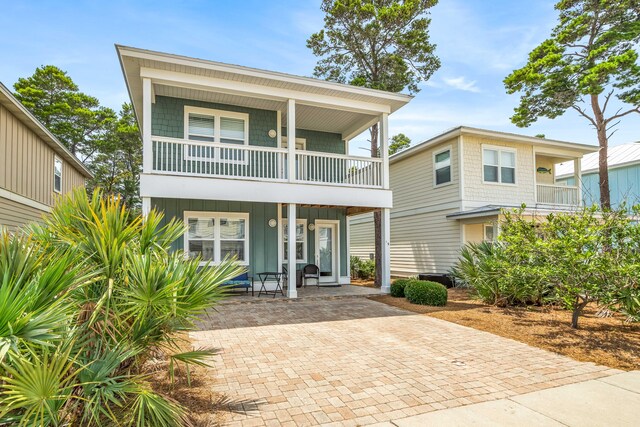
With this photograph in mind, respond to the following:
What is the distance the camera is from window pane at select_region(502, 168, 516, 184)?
1490 centimetres

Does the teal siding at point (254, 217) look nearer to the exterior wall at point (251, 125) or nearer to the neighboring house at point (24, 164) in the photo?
the exterior wall at point (251, 125)

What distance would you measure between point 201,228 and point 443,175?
9.83 m

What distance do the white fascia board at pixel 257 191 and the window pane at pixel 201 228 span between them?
187 cm

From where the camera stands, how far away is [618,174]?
19531mm

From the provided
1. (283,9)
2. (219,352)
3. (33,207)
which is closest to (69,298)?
(219,352)

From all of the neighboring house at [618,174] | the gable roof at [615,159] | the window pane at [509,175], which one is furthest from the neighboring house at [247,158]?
the gable roof at [615,159]

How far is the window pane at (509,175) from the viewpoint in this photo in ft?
48.9

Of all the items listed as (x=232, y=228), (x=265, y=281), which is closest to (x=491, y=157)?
(x=265, y=281)

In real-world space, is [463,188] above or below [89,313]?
above

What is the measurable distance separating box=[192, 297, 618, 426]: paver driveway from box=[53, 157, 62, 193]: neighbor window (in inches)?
419

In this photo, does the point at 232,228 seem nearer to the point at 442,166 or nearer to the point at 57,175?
the point at 57,175

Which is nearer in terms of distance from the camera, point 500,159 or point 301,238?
point 301,238

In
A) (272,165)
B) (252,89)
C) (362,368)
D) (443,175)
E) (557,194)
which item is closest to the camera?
(362,368)

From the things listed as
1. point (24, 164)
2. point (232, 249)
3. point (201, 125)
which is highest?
point (201, 125)
